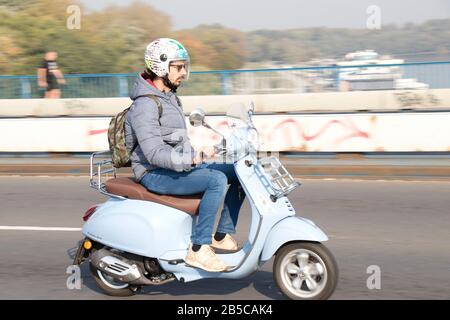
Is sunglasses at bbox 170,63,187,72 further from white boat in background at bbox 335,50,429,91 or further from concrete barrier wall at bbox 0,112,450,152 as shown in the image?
white boat in background at bbox 335,50,429,91

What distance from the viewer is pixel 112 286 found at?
19.5 feet

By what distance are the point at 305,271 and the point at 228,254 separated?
596mm

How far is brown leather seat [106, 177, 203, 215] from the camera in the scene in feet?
18.6

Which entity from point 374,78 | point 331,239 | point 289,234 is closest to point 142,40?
point 374,78

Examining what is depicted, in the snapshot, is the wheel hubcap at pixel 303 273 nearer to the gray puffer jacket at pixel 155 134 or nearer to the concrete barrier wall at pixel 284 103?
the gray puffer jacket at pixel 155 134

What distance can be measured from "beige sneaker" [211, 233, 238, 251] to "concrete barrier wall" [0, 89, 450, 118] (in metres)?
10.1

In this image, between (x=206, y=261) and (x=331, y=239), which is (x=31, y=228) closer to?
(x=331, y=239)

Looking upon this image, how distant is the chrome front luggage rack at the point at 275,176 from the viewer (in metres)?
5.46

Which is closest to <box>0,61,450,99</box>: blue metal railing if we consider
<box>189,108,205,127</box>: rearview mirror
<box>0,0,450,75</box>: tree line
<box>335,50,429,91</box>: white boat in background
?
<box>335,50,429,91</box>: white boat in background

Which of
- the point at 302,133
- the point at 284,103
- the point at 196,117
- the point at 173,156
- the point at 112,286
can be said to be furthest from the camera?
the point at 284,103

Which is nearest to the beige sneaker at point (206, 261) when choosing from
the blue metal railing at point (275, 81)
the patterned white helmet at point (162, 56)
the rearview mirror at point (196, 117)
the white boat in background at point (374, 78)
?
the rearview mirror at point (196, 117)

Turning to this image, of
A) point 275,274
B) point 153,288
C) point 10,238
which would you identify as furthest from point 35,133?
point 275,274
